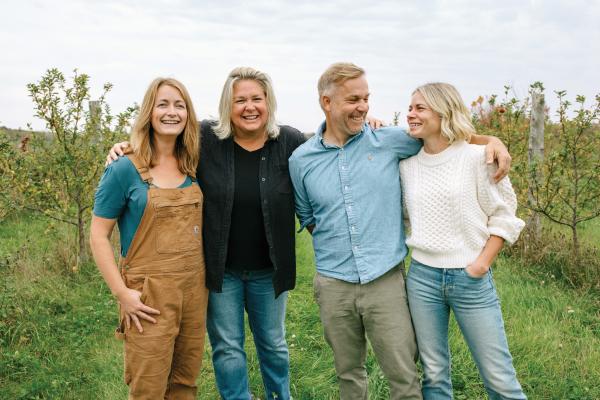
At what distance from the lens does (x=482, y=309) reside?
8.48 ft

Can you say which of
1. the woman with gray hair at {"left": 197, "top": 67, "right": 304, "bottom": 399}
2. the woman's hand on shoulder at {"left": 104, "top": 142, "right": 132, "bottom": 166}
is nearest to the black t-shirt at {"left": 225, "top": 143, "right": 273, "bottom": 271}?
the woman with gray hair at {"left": 197, "top": 67, "right": 304, "bottom": 399}

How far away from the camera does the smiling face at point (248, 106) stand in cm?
300

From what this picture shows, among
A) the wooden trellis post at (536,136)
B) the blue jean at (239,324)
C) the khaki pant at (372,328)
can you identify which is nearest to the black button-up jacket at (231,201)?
the blue jean at (239,324)

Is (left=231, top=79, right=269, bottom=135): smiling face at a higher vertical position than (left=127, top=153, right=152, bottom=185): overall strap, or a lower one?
higher

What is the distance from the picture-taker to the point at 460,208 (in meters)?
2.62

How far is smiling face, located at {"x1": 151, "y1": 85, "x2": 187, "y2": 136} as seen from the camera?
9.20 ft

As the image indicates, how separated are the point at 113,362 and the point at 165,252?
1964mm

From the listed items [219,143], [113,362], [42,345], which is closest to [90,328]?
[42,345]

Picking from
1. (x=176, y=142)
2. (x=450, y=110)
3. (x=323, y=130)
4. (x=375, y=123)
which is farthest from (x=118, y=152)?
(x=450, y=110)

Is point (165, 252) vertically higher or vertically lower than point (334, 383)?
higher

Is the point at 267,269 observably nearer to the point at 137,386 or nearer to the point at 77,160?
the point at 137,386

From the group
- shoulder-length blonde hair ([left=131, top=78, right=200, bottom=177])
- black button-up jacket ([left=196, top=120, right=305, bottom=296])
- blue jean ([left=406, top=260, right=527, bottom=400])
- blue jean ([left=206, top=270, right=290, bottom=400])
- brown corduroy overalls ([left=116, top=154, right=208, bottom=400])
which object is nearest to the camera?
blue jean ([left=406, top=260, right=527, bottom=400])

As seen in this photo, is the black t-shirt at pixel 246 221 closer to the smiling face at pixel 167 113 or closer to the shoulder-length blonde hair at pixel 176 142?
the shoulder-length blonde hair at pixel 176 142

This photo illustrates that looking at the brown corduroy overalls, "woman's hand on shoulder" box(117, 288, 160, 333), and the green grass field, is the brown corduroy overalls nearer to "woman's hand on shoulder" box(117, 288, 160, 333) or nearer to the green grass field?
"woman's hand on shoulder" box(117, 288, 160, 333)
